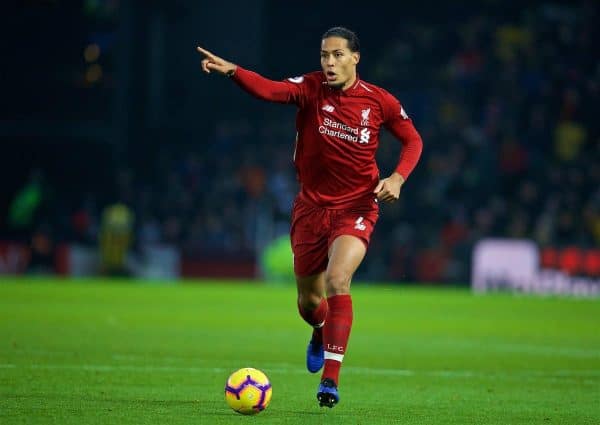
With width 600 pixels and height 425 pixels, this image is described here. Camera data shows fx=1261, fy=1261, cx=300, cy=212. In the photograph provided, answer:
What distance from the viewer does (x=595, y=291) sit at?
2327 centimetres

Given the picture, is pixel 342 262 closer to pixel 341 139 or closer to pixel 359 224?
pixel 359 224

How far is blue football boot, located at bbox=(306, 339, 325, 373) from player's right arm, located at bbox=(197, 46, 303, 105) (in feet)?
6.75

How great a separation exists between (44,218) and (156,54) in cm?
524

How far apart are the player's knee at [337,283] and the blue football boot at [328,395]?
2.47ft

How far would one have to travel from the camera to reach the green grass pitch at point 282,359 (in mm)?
7707

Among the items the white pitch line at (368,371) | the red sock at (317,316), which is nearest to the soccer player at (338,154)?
the red sock at (317,316)

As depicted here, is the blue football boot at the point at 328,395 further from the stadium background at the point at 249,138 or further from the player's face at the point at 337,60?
the stadium background at the point at 249,138

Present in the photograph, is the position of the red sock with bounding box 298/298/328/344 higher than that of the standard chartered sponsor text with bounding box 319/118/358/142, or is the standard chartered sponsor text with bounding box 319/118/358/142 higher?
the standard chartered sponsor text with bounding box 319/118/358/142

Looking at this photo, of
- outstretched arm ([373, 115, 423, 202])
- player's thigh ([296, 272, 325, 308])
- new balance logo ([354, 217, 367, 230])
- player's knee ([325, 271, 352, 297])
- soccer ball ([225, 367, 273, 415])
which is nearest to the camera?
soccer ball ([225, 367, 273, 415])

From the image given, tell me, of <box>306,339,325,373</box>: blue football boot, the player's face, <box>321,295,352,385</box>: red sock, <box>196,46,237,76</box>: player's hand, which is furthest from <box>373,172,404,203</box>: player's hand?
<box>306,339,325,373</box>: blue football boot

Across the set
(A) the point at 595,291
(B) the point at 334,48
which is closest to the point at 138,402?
(B) the point at 334,48

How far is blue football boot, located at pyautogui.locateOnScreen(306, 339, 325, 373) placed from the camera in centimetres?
948

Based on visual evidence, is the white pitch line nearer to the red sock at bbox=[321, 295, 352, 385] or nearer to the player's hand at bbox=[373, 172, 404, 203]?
the red sock at bbox=[321, 295, 352, 385]

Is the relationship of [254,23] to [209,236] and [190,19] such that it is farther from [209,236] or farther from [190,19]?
[209,236]
